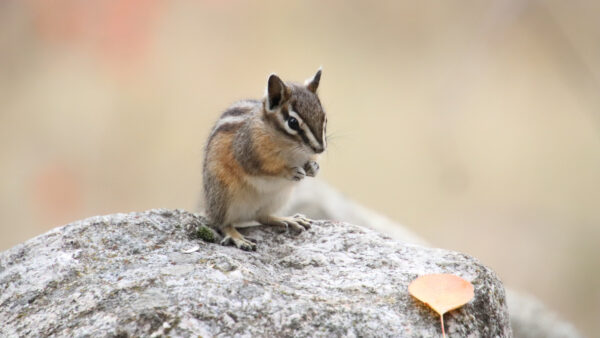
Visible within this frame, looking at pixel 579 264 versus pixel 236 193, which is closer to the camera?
pixel 236 193

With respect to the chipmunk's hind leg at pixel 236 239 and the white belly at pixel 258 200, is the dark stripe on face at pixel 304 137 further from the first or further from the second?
the chipmunk's hind leg at pixel 236 239

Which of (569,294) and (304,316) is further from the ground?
(304,316)

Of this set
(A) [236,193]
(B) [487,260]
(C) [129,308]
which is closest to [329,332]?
(C) [129,308]

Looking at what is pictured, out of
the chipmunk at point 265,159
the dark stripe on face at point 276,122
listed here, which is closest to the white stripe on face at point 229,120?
the chipmunk at point 265,159

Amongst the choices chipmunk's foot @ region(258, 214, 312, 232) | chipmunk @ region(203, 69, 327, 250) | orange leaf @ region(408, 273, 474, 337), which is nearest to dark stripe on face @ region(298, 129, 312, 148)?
chipmunk @ region(203, 69, 327, 250)

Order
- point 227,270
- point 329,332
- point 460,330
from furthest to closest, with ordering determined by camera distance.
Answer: point 227,270
point 460,330
point 329,332

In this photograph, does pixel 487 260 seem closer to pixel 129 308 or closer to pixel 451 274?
pixel 451 274

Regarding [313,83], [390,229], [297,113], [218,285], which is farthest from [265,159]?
[390,229]

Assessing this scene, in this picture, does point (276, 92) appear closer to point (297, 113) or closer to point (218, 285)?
point (297, 113)
